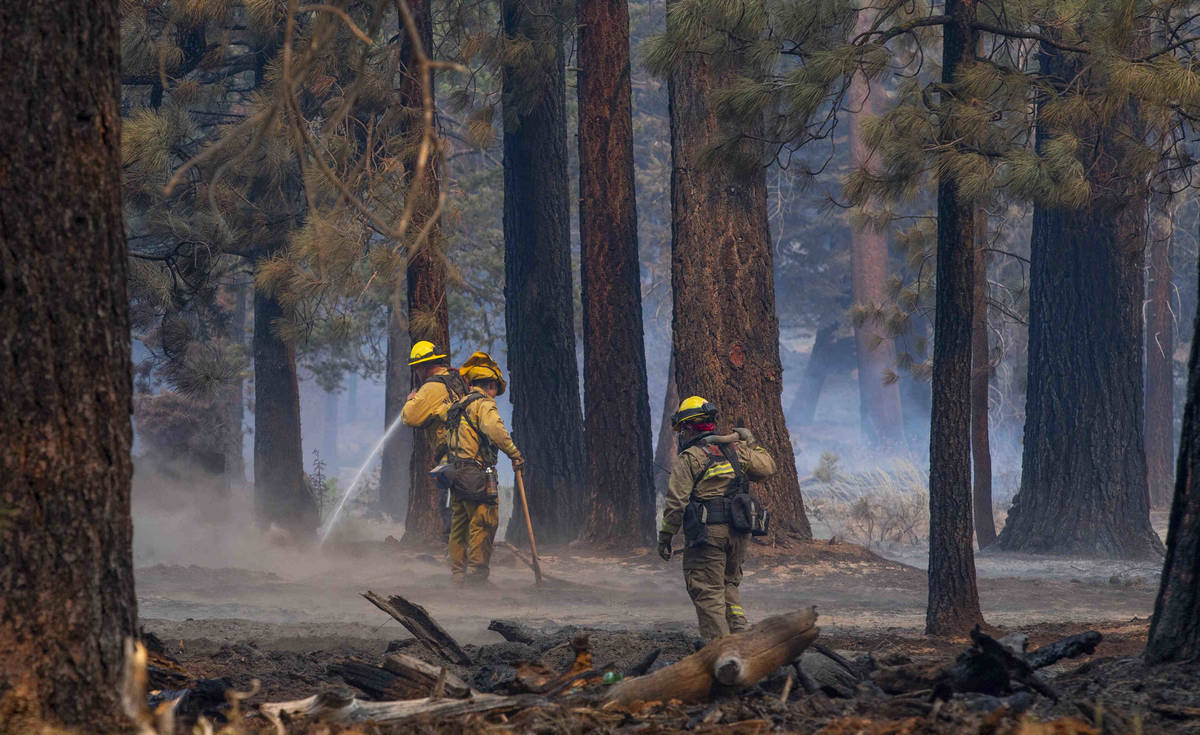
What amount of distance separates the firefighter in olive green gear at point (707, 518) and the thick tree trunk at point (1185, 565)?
122 inches

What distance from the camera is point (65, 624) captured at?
3252 mm

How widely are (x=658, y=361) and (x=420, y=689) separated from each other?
45.0m

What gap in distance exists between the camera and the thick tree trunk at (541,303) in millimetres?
14398

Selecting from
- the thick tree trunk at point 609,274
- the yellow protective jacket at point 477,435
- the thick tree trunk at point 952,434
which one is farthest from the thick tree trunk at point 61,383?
the thick tree trunk at point 609,274

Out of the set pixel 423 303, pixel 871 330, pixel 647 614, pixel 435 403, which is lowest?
pixel 647 614

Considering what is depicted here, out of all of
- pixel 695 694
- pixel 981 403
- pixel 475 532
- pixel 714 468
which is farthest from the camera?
pixel 981 403

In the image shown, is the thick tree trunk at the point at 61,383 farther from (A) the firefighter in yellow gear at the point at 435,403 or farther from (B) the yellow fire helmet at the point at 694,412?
(A) the firefighter in yellow gear at the point at 435,403

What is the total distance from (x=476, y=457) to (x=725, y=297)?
3.13 m

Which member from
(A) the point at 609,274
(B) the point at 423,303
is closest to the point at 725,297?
(A) the point at 609,274

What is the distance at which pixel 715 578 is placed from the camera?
7.49 metres

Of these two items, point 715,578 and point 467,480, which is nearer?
point 715,578

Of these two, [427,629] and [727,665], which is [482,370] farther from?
[727,665]

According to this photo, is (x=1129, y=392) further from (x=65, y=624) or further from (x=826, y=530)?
(x=65, y=624)

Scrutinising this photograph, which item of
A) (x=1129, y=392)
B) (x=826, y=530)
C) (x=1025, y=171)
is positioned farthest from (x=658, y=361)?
(x=1025, y=171)
